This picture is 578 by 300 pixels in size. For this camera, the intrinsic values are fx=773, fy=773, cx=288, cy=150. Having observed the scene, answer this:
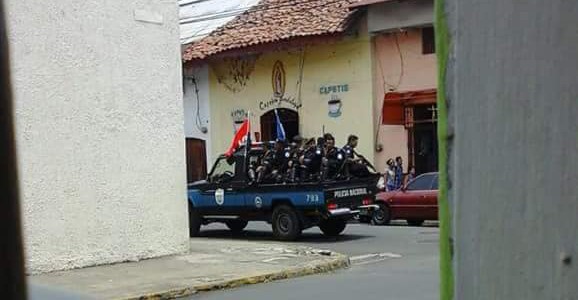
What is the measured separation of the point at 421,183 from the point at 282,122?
825cm

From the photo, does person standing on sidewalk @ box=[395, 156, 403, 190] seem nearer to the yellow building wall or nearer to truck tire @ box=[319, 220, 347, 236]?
the yellow building wall

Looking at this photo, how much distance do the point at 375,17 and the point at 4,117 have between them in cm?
2243

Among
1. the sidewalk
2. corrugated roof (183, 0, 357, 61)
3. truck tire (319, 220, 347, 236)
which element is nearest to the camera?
the sidewalk

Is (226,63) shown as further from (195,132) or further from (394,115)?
(394,115)

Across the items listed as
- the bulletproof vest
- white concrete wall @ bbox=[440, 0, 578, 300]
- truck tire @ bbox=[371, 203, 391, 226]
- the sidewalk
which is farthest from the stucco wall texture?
white concrete wall @ bbox=[440, 0, 578, 300]

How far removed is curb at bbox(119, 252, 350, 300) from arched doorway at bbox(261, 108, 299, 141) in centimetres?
1269

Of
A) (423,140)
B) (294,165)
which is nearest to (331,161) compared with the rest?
(294,165)

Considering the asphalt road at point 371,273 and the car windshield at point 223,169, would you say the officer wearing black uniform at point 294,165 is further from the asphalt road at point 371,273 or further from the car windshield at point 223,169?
the car windshield at point 223,169

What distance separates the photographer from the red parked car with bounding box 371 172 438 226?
1852 centimetres

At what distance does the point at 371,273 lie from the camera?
37.3ft

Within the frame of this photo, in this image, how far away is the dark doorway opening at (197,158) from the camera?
28078 mm

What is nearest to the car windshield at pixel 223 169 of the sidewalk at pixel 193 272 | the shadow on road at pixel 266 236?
the shadow on road at pixel 266 236

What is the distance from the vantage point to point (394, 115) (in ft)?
73.5

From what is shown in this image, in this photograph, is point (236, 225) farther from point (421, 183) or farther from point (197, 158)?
point (197, 158)
